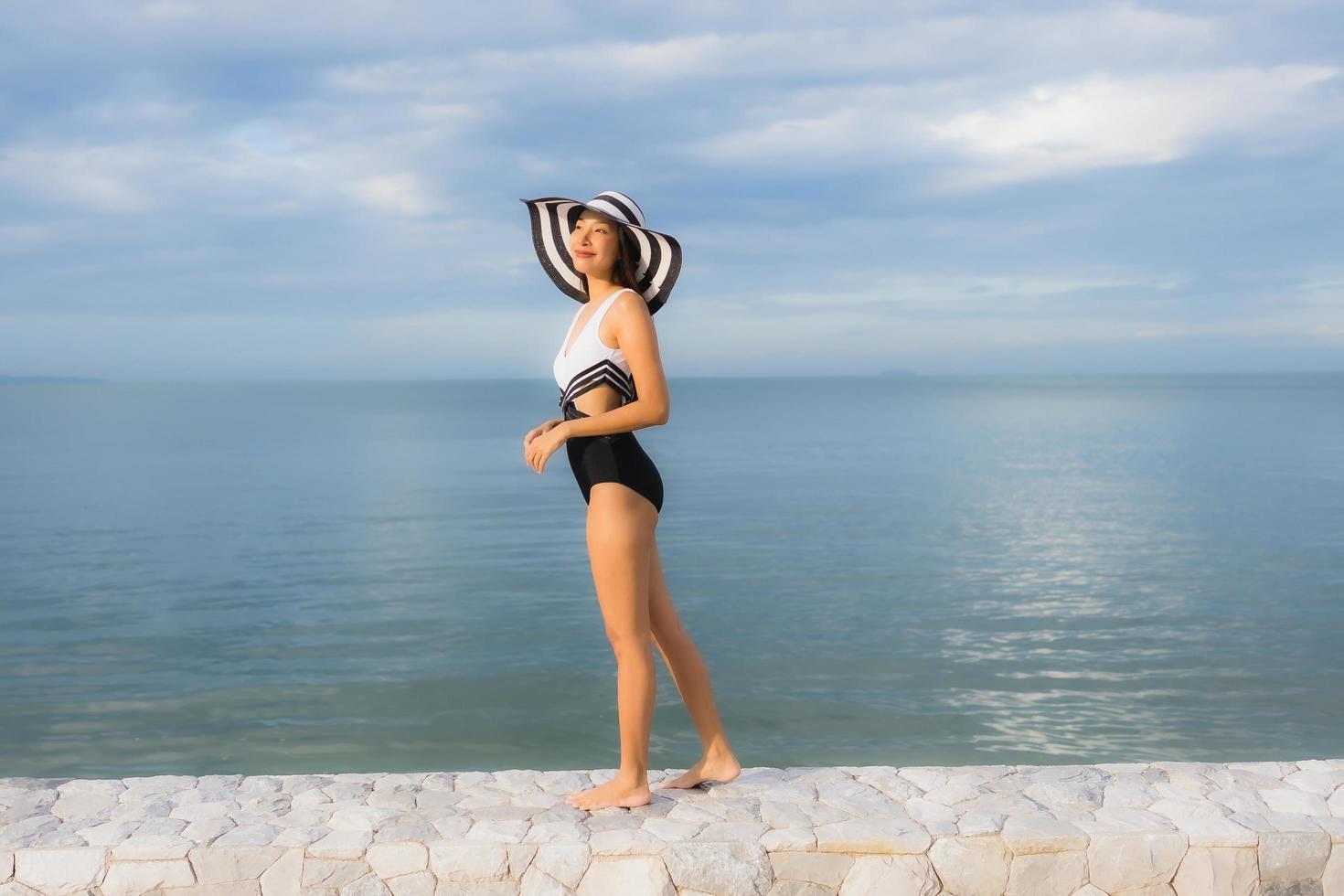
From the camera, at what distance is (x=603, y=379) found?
4.53 metres

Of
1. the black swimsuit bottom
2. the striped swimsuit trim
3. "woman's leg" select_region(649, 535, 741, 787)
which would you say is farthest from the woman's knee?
the striped swimsuit trim

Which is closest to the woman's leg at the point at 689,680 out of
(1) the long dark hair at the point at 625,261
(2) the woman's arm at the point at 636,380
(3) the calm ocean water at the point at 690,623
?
(2) the woman's arm at the point at 636,380

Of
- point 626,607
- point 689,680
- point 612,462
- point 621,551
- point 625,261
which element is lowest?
point 689,680

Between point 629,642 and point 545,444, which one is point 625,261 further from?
point 629,642

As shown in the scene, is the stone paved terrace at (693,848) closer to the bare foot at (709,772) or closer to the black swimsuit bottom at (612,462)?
the bare foot at (709,772)

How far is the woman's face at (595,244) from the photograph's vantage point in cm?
463

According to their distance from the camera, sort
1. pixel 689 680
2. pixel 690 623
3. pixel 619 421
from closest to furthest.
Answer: pixel 619 421 < pixel 689 680 < pixel 690 623

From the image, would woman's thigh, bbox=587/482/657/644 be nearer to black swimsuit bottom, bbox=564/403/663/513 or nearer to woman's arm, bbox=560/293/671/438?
black swimsuit bottom, bbox=564/403/663/513

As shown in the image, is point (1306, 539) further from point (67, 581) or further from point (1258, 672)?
point (67, 581)

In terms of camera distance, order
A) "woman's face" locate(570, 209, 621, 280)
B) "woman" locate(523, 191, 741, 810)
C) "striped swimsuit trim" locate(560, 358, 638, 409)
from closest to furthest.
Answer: "woman" locate(523, 191, 741, 810)
"striped swimsuit trim" locate(560, 358, 638, 409)
"woman's face" locate(570, 209, 621, 280)

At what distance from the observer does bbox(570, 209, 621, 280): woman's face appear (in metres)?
4.63

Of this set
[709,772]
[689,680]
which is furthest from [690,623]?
[689,680]

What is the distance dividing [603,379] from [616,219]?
0.62m

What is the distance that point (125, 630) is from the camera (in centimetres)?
1228
